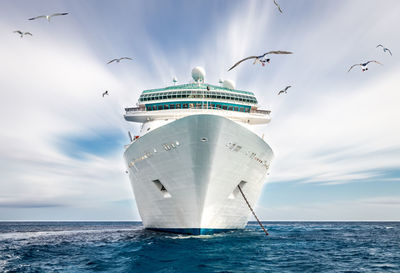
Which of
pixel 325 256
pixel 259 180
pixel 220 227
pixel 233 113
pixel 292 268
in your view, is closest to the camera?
pixel 292 268

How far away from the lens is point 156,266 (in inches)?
460

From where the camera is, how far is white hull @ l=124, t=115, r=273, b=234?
17609 millimetres

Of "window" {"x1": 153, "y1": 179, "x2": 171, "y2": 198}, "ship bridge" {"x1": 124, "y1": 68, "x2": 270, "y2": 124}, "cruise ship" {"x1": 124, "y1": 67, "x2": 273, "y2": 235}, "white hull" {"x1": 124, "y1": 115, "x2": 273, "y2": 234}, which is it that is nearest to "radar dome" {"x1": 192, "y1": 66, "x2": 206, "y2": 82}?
"ship bridge" {"x1": 124, "y1": 68, "x2": 270, "y2": 124}

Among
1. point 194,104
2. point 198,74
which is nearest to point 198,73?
point 198,74

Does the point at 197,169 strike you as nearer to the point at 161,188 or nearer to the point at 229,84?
the point at 161,188

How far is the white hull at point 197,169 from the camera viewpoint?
17609 millimetres

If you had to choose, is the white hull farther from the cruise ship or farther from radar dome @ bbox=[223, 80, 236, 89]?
radar dome @ bbox=[223, 80, 236, 89]

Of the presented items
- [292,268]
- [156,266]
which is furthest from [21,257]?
[292,268]

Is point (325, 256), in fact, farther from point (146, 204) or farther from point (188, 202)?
point (146, 204)

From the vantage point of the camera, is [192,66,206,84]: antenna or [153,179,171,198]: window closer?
[153,179,171,198]: window

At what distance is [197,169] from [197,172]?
197mm

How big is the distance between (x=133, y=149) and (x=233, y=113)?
979cm

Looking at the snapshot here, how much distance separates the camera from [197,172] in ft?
58.4

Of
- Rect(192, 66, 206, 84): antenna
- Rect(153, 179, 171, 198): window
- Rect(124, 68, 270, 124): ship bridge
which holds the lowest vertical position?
Rect(153, 179, 171, 198): window
